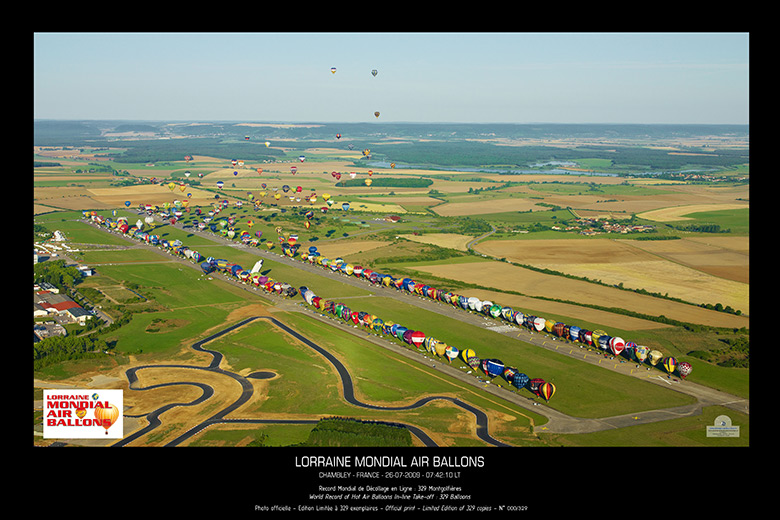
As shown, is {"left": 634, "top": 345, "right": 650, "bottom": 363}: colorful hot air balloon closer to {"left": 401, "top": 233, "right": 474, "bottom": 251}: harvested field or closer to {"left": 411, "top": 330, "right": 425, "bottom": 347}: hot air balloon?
{"left": 411, "top": 330, "right": 425, "bottom": 347}: hot air balloon

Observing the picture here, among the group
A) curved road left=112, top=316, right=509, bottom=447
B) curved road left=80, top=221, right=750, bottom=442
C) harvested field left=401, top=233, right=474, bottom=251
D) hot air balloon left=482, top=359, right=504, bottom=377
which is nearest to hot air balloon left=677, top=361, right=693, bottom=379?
curved road left=80, top=221, right=750, bottom=442

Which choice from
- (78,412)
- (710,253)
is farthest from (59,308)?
(710,253)

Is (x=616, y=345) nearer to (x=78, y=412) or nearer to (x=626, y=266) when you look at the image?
(x=626, y=266)

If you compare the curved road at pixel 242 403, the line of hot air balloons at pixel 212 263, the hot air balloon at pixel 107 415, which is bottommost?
the curved road at pixel 242 403

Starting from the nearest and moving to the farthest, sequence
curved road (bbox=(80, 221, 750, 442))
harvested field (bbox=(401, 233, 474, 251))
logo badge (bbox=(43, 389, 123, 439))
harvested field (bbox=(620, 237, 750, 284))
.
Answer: logo badge (bbox=(43, 389, 123, 439)), curved road (bbox=(80, 221, 750, 442)), harvested field (bbox=(620, 237, 750, 284)), harvested field (bbox=(401, 233, 474, 251))

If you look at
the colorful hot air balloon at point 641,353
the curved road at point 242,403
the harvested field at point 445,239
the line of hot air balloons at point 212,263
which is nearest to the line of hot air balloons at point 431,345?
the line of hot air balloons at point 212,263

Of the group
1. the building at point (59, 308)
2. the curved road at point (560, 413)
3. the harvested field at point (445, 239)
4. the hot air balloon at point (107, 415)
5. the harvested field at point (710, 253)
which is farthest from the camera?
the harvested field at point (445, 239)

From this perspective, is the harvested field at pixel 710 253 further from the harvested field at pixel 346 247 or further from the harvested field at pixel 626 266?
the harvested field at pixel 346 247
